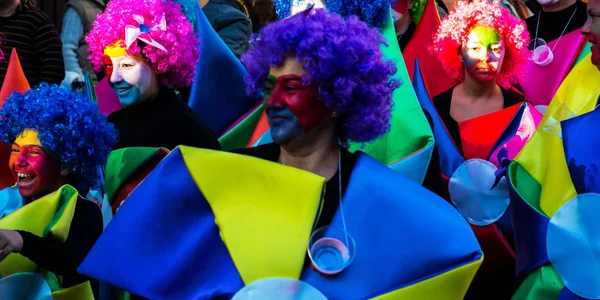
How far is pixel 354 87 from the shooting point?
4.23 metres

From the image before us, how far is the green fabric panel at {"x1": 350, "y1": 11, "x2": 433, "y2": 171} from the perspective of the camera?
535 cm

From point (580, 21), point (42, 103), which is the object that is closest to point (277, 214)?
point (42, 103)

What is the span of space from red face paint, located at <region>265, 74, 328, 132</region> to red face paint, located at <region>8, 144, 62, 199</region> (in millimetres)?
1348

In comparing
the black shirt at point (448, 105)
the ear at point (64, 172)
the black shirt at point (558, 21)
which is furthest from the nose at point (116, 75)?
the black shirt at point (558, 21)

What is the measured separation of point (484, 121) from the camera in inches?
248

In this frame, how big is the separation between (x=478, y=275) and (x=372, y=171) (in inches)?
77.7

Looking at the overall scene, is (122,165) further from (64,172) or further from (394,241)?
(394,241)

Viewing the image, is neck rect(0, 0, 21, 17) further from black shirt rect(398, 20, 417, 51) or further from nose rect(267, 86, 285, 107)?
nose rect(267, 86, 285, 107)

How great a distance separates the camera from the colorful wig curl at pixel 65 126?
508 cm

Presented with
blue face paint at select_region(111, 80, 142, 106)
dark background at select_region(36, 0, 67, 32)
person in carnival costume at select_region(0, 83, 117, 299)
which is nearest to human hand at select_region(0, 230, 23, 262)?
person in carnival costume at select_region(0, 83, 117, 299)

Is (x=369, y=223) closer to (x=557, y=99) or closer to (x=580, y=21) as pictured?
(x=557, y=99)

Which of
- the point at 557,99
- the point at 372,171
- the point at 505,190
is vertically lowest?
the point at 505,190

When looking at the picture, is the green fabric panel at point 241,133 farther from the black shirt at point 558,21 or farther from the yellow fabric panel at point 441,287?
the yellow fabric panel at point 441,287

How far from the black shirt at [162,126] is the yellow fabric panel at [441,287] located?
201 cm
